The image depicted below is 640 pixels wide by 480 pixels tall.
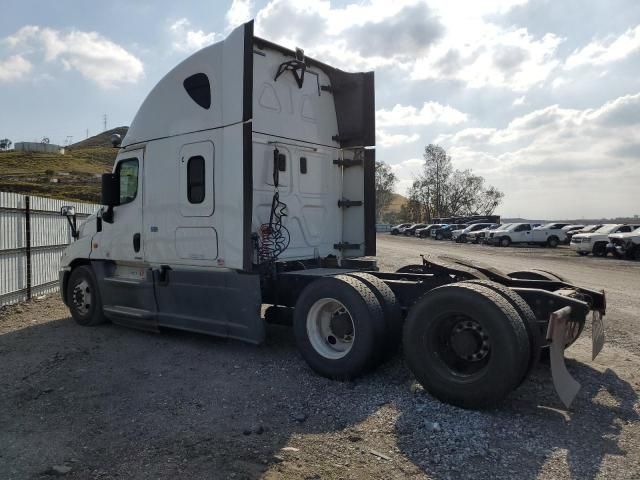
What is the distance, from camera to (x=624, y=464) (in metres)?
3.50

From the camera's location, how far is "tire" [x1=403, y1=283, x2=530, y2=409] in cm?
412

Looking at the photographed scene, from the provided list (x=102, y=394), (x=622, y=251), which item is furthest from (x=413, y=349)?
(x=622, y=251)

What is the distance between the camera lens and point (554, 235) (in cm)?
3525

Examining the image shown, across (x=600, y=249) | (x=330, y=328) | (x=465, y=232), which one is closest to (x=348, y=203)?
(x=330, y=328)

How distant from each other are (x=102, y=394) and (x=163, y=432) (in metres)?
1.29

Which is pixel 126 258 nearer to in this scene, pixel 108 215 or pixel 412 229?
pixel 108 215

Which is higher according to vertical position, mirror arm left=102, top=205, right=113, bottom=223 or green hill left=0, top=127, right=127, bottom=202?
green hill left=0, top=127, right=127, bottom=202

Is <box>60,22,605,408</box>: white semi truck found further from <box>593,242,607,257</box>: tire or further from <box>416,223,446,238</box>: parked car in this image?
<box>416,223,446,238</box>: parked car

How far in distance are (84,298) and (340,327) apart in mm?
4988

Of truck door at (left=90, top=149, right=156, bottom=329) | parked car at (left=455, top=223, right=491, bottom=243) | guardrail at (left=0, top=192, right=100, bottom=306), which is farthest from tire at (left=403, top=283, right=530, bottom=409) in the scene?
parked car at (left=455, top=223, right=491, bottom=243)

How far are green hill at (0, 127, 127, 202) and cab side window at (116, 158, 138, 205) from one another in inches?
1520

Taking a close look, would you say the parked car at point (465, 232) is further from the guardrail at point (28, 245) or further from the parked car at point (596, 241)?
the guardrail at point (28, 245)

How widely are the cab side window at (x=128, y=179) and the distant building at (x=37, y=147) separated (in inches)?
5256

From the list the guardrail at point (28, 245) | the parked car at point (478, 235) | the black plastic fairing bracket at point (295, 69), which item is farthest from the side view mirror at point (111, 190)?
the parked car at point (478, 235)
